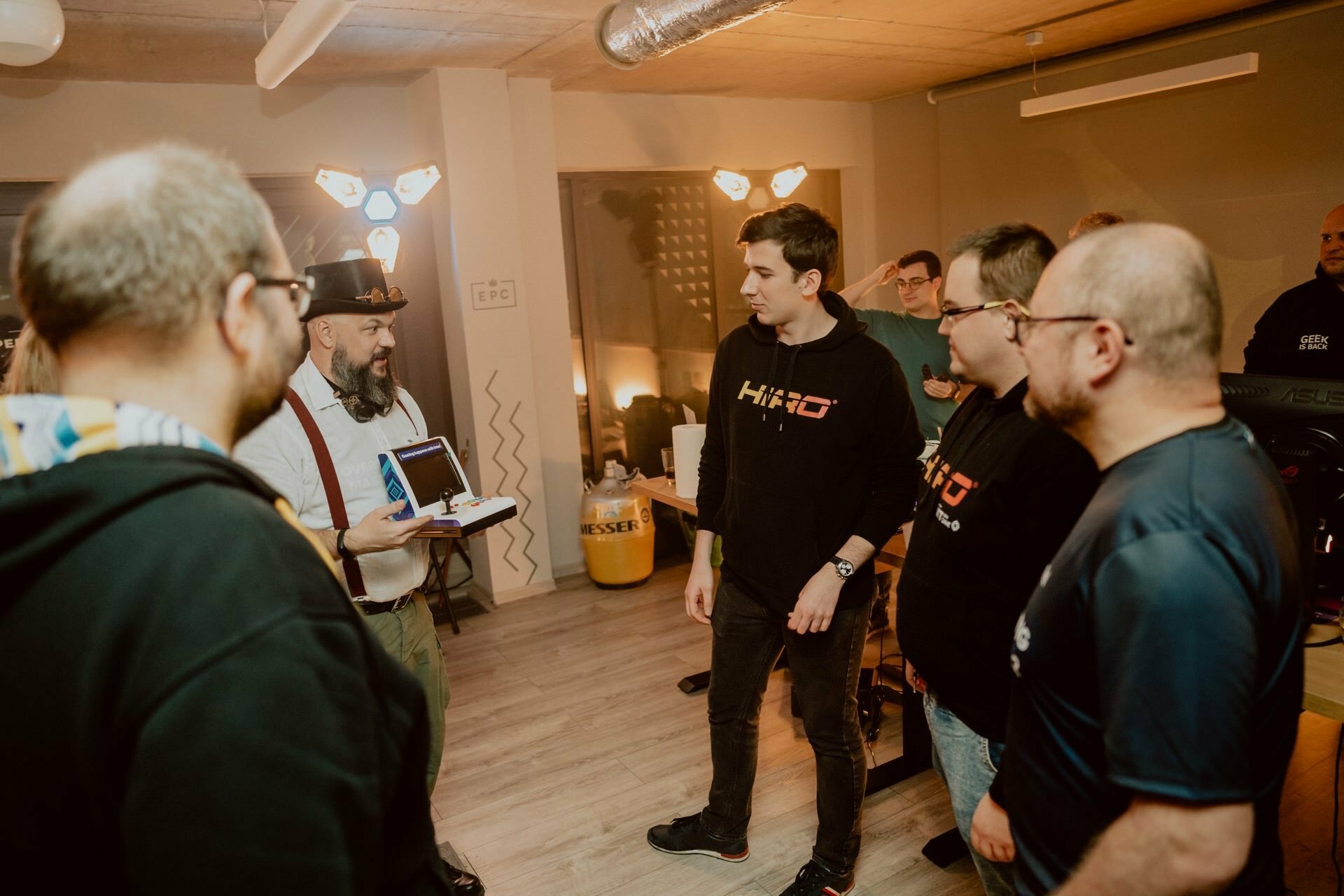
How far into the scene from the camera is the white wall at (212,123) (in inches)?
152

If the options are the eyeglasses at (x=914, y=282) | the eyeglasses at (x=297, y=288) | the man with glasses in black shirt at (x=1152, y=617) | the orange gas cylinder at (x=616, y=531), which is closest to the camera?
the eyeglasses at (x=297, y=288)

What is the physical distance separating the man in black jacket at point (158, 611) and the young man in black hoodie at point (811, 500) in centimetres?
156

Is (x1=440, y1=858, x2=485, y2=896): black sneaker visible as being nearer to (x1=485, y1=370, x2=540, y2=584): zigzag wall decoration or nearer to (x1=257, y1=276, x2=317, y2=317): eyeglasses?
(x1=257, y1=276, x2=317, y2=317): eyeglasses

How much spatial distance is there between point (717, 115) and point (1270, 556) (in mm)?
5227

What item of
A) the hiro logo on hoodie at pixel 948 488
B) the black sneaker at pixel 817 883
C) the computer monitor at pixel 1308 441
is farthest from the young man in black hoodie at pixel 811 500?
the computer monitor at pixel 1308 441

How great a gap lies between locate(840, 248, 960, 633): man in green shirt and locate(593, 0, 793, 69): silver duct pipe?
1352mm

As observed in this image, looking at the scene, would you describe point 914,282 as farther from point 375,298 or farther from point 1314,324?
point 375,298

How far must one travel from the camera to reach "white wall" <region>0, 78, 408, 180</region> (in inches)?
152

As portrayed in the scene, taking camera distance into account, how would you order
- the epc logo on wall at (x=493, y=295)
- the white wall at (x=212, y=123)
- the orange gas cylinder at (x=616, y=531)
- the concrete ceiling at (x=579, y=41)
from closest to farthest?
the concrete ceiling at (x=579, y=41), the white wall at (x=212, y=123), the epc logo on wall at (x=493, y=295), the orange gas cylinder at (x=616, y=531)

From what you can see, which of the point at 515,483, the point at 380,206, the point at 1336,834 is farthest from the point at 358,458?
the point at 1336,834

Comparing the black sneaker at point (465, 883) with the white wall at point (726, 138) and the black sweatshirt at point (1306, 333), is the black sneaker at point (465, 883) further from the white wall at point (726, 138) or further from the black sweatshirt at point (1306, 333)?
the white wall at point (726, 138)

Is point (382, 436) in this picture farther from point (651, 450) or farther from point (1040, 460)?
point (651, 450)

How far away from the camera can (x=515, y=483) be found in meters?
4.88

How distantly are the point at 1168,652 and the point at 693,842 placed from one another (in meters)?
1.98
